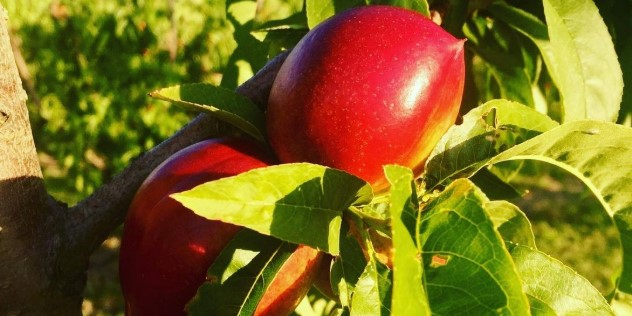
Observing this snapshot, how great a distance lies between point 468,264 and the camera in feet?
1.48

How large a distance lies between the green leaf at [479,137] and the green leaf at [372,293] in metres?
0.11

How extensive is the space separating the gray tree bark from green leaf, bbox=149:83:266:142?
0.05 m

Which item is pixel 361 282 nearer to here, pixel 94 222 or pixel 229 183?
pixel 229 183

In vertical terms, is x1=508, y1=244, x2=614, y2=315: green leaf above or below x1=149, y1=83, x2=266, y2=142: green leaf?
below

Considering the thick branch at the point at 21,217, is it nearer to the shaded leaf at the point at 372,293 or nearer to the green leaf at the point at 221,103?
the green leaf at the point at 221,103

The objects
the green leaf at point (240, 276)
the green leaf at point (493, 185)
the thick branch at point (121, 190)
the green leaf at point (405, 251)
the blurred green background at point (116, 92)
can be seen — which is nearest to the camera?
the green leaf at point (405, 251)

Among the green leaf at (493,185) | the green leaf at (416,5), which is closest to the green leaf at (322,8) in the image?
the green leaf at (416,5)

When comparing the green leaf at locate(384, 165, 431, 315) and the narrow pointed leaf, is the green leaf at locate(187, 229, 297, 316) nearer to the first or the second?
the green leaf at locate(384, 165, 431, 315)

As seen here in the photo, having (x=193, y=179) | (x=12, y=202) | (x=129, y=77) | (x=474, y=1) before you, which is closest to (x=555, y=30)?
(x=474, y=1)

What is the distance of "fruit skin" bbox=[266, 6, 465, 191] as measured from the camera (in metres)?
0.56

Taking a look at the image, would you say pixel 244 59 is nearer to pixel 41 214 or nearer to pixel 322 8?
pixel 322 8

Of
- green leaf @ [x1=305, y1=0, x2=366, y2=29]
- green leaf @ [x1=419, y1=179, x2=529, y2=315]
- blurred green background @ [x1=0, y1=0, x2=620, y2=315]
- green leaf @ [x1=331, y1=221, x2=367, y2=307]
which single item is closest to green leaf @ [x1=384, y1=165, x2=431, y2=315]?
green leaf @ [x1=419, y1=179, x2=529, y2=315]

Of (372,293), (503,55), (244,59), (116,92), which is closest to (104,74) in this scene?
(116,92)

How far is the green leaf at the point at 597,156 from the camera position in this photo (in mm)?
576
